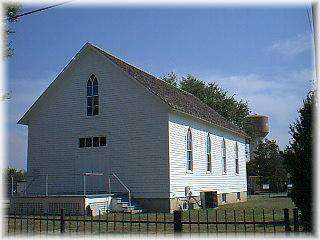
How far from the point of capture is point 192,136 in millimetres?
26594

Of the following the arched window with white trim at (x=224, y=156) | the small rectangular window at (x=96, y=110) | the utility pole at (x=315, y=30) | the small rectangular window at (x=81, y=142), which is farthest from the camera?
the arched window with white trim at (x=224, y=156)

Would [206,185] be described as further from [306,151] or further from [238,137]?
[306,151]

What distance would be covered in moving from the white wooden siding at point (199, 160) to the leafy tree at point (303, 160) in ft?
42.4

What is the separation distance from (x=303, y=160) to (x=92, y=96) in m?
17.3

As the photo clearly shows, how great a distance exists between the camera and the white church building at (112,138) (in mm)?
23188

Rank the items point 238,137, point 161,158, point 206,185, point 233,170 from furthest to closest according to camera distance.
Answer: point 238,137
point 233,170
point 206,185
point 161,158

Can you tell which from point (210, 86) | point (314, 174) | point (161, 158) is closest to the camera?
point (314, 174)

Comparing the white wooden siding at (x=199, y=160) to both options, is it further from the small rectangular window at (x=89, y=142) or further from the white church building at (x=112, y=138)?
the small rectangular window at (x=89, y=142)

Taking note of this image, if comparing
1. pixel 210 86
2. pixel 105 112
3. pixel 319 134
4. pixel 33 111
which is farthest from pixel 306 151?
pixel 210 86

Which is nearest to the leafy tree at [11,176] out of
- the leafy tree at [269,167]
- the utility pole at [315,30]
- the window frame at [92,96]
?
the window frame at [92,96]

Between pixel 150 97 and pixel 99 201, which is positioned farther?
pixel 150 97

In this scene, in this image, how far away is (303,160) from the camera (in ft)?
32.7

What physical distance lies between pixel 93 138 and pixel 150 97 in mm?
4346

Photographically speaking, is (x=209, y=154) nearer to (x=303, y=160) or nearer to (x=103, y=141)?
(x=103, y=141)
